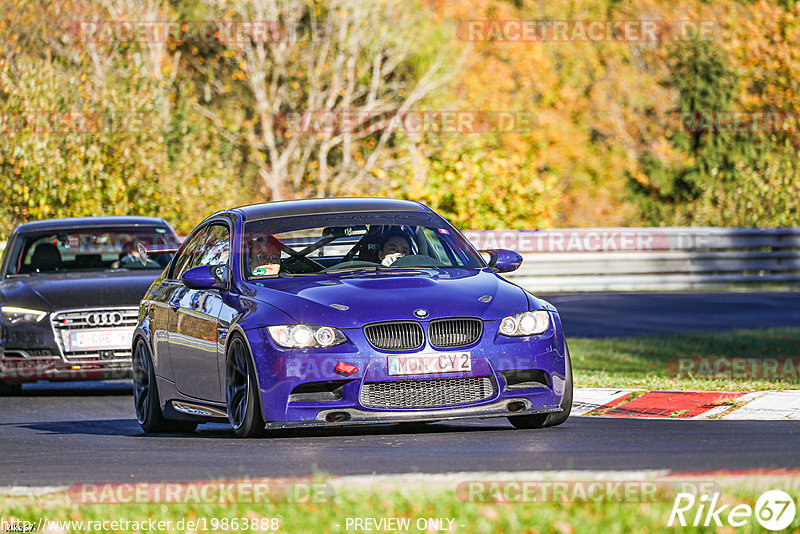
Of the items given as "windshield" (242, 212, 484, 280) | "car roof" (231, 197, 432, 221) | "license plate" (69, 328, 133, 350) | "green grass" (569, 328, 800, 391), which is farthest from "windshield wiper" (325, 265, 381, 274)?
"license plate" (69, 328, 133, 350)

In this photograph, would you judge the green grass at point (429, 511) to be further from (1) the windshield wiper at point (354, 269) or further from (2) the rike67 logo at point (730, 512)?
(1) the windshield wiper at point (354, 269)

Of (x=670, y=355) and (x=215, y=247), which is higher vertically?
(x=215, y=247)

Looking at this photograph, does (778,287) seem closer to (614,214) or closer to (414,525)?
(414,525)

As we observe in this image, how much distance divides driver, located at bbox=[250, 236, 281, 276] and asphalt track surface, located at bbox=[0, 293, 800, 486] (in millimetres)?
1055

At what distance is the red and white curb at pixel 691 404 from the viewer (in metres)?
10.2

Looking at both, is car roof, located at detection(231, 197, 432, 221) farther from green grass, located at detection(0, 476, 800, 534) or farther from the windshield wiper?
green grass, located at detection(0, 476, 800, 534)

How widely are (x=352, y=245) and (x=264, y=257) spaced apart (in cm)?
61

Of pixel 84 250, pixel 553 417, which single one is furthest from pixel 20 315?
pixel 553 417

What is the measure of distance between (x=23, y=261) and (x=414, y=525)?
1037 centimetres

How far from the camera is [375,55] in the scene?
4219 centimetres

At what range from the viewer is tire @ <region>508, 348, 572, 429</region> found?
9.23 metres

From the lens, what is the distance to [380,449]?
8406mm

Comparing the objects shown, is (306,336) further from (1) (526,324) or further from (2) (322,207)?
(2) (322,207)

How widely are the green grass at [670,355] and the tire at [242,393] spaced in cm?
390
